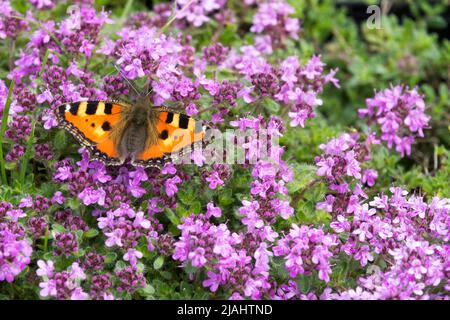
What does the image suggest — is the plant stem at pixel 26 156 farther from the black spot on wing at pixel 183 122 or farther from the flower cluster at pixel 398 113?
the flower cluster at pixel 398 113

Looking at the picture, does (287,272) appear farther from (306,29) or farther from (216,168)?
(306,29)

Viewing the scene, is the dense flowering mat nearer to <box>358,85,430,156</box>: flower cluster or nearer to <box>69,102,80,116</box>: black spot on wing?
<box>358,85,430,156</box>: flower cluster

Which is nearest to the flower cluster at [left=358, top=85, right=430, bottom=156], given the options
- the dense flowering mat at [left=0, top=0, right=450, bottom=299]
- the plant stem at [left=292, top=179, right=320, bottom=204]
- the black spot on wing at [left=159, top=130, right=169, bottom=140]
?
the dense flowering mat at [left=0, top=0, right=450, bottom=299]

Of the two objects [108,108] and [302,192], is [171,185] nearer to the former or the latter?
[108,108]

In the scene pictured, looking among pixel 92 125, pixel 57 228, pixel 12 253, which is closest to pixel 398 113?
pixel 92 125

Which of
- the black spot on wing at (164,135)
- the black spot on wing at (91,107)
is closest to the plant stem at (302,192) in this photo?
the black spot on wing at (164,135)

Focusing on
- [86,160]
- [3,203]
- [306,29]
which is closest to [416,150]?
[306,29]
